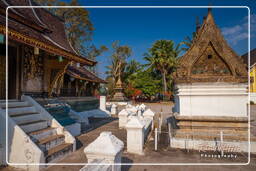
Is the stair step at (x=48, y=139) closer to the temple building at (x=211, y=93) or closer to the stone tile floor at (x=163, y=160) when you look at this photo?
the stone tile floor at (x=163, y=160)

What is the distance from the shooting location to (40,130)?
19.2ft

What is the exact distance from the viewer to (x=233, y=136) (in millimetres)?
6066

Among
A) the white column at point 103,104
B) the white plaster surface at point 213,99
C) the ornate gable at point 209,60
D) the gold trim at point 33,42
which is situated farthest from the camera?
the white column at point 103,104

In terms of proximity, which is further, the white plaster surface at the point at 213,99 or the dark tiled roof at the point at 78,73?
the dark tiled roof at the point at 78,73

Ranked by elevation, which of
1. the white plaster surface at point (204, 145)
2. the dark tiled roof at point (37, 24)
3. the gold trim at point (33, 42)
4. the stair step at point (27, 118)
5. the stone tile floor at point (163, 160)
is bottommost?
the stone tile floor at point (163, 160)

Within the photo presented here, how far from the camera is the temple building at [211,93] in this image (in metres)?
6.19

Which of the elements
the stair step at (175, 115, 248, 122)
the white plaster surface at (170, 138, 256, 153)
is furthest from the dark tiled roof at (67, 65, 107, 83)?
the white plaster surface at (170, 138, 256, 153)

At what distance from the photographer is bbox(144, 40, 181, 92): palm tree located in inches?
1358

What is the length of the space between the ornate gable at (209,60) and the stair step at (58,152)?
4.50 meters

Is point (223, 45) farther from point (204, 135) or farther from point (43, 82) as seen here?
point (43, 82)

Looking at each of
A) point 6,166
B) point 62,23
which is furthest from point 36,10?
point 6,166

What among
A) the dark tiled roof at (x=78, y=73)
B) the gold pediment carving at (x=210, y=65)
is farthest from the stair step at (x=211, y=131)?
the dark tiled roof at (x=78, y=73)

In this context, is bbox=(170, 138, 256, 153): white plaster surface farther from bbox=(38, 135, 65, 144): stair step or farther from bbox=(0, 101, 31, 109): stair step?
bbox=(0, 101, 31, 109): stair step

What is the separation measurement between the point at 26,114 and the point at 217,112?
6880 millimetres
